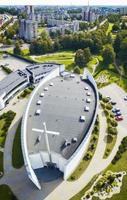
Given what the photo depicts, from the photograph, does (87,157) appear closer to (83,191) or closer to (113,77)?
(83,191)

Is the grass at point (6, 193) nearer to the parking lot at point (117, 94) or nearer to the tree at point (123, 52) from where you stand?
the parking lot at point (117, 94)

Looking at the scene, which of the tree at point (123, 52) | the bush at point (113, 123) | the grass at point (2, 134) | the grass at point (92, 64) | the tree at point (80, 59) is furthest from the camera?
the tree at point (80, 59)

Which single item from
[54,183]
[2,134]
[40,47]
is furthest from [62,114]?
[40,47]

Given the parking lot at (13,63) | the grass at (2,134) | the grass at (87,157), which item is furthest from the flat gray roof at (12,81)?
the grass at (87,157)

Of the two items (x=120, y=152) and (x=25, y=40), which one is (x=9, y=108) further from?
(x=25, y=40)

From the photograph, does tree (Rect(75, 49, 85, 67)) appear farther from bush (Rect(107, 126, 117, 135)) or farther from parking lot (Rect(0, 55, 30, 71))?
bush (Rect(107, 126, 117, 135))

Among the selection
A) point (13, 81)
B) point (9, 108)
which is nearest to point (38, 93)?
point (9, 108)
